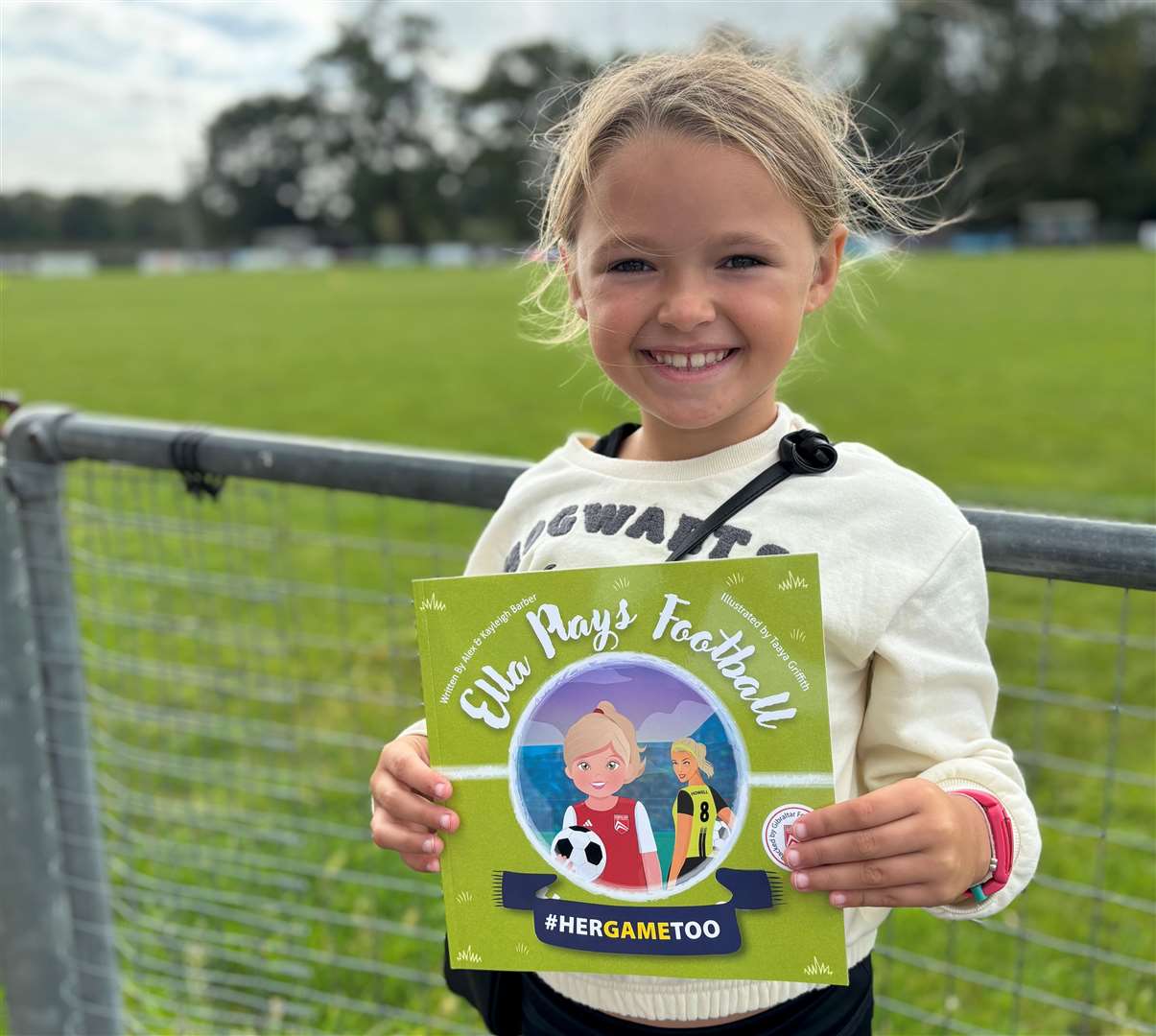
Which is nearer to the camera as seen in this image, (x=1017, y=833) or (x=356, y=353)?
(x=1017, y=833)

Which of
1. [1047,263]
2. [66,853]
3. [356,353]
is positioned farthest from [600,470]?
[1047,263]

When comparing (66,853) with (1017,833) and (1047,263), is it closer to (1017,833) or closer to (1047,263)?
(1017,833)

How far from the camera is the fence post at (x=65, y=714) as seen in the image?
6.97 feet

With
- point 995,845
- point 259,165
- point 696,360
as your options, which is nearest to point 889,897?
point 995,845

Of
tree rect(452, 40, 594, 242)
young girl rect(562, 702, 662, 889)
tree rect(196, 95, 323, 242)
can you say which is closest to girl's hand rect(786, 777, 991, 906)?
young girl rect(562, 702, 662, 889)

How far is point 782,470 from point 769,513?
0.05 metres

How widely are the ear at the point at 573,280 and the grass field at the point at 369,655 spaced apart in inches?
9.1

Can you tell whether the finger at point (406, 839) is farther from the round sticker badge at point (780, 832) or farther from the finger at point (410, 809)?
the round sticker badge at point (780, 832)

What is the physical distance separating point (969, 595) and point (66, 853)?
1.82 meters

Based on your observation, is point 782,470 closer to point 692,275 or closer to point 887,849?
point 692,275

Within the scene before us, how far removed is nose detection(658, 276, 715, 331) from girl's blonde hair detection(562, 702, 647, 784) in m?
0.42

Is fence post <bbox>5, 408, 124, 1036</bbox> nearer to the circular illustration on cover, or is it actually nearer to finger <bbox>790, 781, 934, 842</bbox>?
the circular illustration on cover

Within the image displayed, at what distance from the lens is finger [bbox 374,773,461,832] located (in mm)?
1277

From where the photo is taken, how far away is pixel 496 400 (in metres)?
11.1
